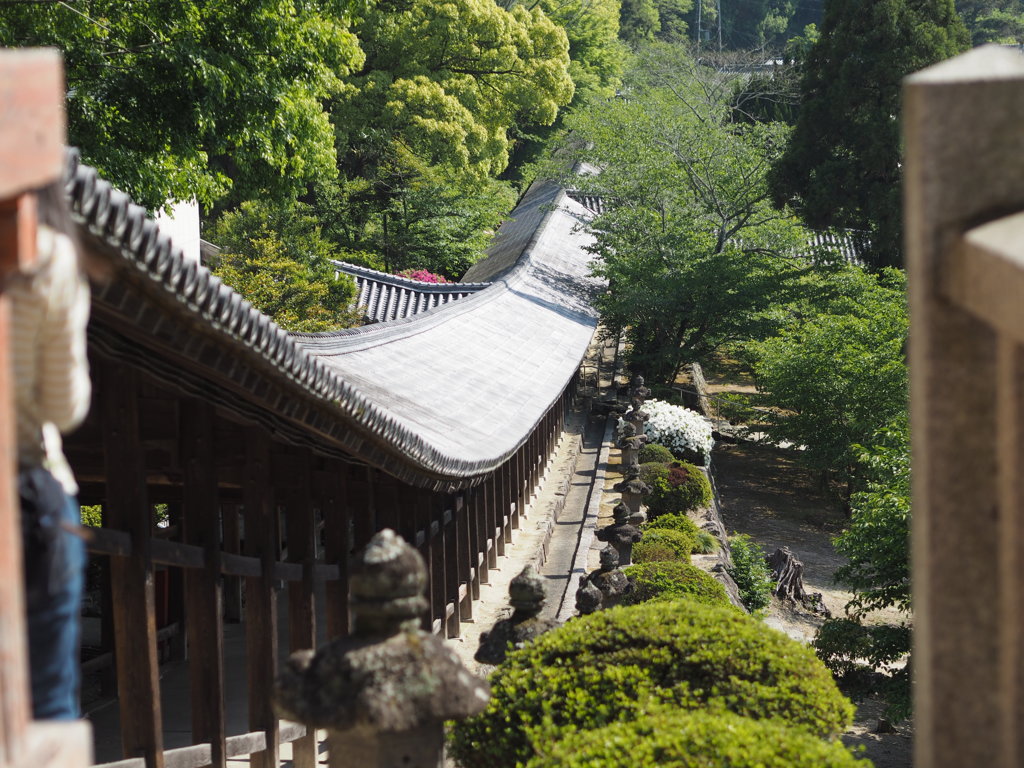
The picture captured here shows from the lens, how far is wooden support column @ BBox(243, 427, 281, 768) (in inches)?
248

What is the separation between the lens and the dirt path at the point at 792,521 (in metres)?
12.8

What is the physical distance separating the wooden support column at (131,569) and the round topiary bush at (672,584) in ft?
14.4

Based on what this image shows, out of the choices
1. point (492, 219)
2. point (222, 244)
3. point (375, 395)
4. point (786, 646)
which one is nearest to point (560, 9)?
point (492, 219)

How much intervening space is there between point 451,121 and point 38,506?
2798 cm

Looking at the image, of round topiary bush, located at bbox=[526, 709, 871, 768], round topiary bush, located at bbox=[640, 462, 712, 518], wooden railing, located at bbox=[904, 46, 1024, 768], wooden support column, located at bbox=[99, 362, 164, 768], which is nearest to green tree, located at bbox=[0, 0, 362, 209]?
round topiary bush, located at bbox=[640, 462, 712, 518]

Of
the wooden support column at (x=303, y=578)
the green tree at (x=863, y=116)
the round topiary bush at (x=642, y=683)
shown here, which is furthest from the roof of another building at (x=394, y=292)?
the round topiary bush at (x=642, y=683)

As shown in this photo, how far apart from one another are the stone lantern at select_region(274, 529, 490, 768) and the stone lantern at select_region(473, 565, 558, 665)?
95.9 inches

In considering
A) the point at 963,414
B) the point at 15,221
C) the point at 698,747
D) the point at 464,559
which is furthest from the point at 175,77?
the point at 963,414

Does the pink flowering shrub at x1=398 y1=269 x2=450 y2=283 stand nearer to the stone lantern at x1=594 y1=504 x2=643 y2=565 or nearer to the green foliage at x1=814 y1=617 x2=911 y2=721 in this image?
the stone lantern at x1=594 y1=504 x2=643 y2=565

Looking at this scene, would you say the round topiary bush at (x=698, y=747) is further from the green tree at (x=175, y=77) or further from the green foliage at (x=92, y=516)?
the green tree at (x=175, y=77)

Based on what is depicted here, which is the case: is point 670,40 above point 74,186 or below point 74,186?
above

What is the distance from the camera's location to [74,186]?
10.4ft

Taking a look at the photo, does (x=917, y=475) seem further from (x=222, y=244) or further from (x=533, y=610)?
(x=222, y=244)

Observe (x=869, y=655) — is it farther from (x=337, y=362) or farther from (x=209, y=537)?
(x=209, y=537)
